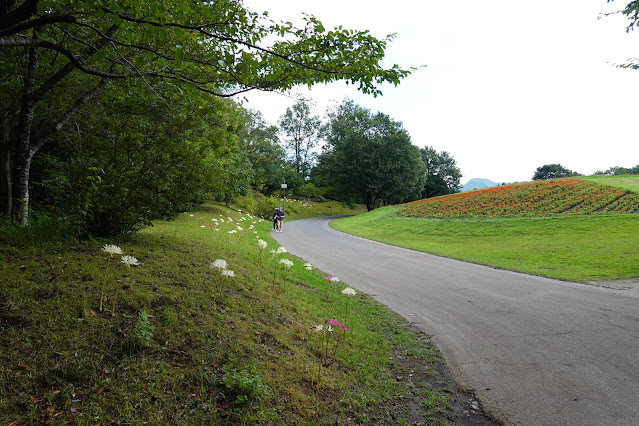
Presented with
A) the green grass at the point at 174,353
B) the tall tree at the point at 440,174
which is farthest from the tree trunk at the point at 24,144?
the tall tree at the point at 440,174

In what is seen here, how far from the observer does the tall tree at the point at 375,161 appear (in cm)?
4444

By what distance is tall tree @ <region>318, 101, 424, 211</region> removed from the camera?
44438 mm

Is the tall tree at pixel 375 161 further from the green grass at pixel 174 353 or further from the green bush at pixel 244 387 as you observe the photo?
the green bush at pixel 244 387

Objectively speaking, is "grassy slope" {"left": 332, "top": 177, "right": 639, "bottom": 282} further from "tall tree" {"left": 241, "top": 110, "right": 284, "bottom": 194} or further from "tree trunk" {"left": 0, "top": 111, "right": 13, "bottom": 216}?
"tall tree" {"left": 241, "top": 110, "right": 284, "bottom": 194}

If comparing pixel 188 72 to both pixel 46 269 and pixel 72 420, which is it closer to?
pixel 46 269

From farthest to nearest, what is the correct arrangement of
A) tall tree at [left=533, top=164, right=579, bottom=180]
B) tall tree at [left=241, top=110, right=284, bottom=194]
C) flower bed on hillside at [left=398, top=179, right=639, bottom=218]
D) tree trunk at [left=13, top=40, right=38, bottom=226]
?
tall tree at [left=533, top=164, right=579, bottom=180]
tall tree at [left=241, top=110, right=284, bottom=194]
flower bed on hillside at [left=398, top=179, right=639, bottom=218]
tree trunk at [left=13, top=40, right=38, bottom=226]

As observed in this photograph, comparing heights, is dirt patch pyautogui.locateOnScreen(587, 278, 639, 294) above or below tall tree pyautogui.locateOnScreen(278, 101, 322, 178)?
below

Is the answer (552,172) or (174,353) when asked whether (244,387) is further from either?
(552,172)

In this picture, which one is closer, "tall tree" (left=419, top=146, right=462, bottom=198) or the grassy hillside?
the grassy hillside

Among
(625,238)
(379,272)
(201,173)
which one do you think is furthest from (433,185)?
(201,173)

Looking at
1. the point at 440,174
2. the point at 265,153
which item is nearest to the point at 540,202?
the point at 265,153

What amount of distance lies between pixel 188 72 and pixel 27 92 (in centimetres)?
322

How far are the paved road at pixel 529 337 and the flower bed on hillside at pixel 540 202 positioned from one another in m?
13.0

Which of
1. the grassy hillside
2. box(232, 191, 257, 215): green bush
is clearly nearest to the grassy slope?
the grassy hillside
